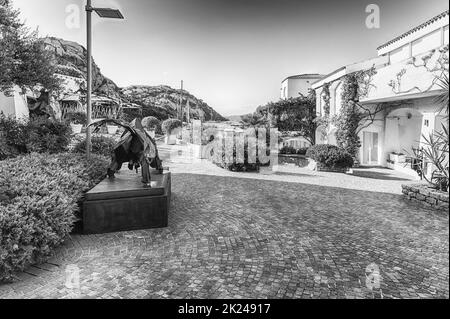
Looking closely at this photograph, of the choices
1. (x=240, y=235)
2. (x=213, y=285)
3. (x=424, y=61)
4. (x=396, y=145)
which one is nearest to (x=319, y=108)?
(x=396, y=145)

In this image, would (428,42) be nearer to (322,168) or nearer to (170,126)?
(322,168)

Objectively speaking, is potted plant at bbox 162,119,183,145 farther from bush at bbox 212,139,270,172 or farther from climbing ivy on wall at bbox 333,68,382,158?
climbing ivy on wall at bbox 333,68,382,158

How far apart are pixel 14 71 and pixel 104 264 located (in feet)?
24.8

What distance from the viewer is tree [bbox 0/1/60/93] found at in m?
8.26

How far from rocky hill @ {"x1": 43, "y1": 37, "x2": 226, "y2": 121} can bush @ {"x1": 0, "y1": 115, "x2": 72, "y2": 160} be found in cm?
2015

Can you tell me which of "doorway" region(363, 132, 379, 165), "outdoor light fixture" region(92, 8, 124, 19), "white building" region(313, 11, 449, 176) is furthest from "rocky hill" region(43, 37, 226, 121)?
"doorway" region(363, 132, 379, 165)

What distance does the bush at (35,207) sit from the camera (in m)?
3.81

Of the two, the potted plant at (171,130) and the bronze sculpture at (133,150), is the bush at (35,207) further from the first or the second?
the potted plant at (171,130)

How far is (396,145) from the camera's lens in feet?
56.4

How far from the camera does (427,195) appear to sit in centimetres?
794

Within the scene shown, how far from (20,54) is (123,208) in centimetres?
658

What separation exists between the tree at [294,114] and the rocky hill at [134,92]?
1769cm

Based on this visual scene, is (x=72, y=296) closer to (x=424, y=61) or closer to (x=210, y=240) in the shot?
(x=210, y=240)
